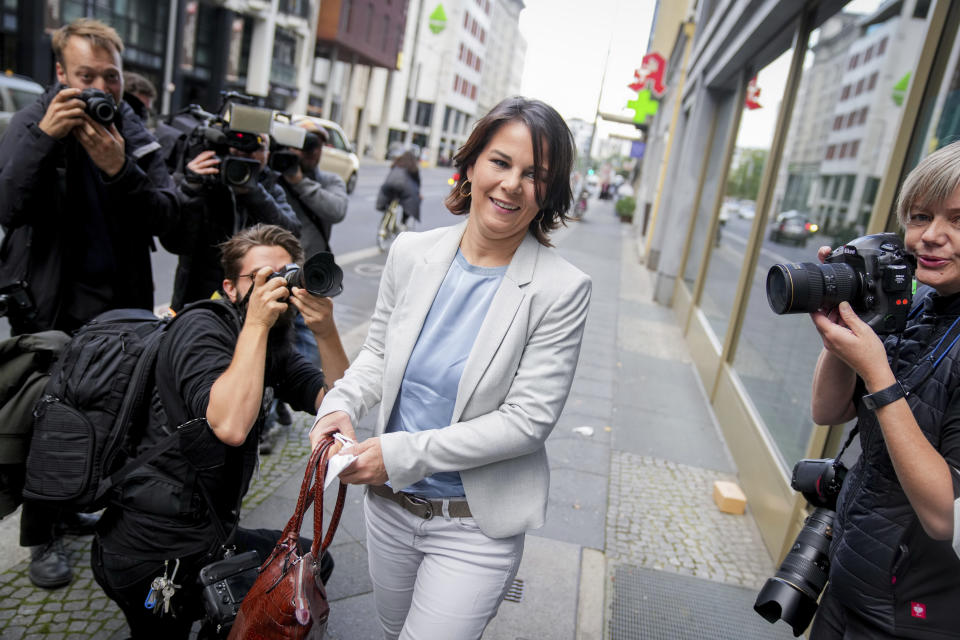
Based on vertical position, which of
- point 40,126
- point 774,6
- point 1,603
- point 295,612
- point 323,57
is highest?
Result: point 323,57

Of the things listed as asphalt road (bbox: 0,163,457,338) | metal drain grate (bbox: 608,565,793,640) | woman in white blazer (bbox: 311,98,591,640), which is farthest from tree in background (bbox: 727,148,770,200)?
woman in white blazer (bbox: 311,98,591,640)

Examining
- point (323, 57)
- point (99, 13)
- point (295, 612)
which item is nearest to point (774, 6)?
point (295, 612)

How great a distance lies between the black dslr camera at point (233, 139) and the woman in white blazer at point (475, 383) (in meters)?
1.84

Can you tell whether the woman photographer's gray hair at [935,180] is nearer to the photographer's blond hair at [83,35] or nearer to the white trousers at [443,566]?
the white trousers at [443,566]

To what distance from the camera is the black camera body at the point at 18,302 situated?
9.02ft

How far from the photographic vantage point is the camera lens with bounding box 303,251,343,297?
6.22 ft

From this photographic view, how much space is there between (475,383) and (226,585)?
94 centimetres

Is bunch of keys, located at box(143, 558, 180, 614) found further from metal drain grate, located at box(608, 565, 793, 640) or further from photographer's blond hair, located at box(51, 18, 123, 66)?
photographer's blond hair, located at box(51, 18, 123, 66)

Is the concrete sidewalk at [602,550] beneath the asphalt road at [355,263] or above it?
beneath

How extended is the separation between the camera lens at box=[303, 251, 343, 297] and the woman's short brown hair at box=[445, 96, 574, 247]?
17.5 inches

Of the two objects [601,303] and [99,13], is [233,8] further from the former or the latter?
[601,303]

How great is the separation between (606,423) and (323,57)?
3644cm

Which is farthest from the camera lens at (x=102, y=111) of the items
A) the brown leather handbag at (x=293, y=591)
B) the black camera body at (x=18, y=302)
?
the brown leather handbag at (x=293, y=591)

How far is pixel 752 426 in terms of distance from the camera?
4.72 meters
